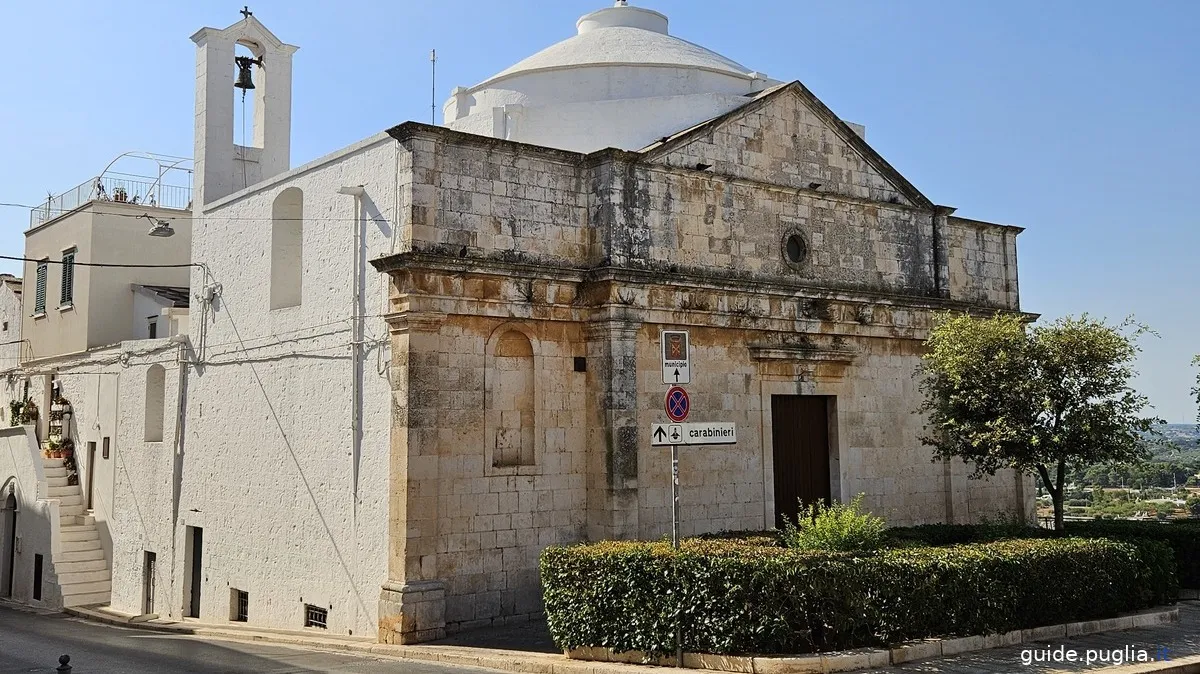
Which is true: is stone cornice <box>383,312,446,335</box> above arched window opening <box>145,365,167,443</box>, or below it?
above

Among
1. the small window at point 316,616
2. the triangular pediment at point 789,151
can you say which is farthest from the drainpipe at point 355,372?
the triangular pediment at point 789,151

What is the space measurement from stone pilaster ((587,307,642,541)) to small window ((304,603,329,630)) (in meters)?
4.35

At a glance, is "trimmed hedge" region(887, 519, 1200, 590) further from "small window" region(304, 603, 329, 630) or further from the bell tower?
the bell tower

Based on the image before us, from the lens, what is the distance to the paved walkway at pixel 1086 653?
392 inches

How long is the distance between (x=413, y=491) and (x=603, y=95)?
360 inches

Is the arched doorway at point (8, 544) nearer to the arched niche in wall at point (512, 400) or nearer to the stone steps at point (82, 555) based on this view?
the stone steps at point (82, 555)

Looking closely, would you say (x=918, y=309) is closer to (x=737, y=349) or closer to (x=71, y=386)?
(x=737, y=349)

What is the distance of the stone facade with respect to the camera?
1323 cm

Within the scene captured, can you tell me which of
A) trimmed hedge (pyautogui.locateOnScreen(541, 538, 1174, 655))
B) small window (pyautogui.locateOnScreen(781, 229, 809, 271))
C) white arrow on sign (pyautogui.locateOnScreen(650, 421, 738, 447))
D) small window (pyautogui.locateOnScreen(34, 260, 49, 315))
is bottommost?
trimmed hedge (pyautogui.locateOnScreen(541, 538, 1174, 655))

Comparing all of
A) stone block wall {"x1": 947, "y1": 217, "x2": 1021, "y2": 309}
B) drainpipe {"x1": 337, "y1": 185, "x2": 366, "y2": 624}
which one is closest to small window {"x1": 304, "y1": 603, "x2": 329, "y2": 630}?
drainpipe {"x1": 337, "y1": 185, "x2": 366, "y2": 624}

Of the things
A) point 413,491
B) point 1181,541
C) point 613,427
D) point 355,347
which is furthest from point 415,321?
point 1181,541

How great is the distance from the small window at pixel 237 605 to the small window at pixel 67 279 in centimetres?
1237

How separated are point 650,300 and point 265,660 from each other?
7.26 meters

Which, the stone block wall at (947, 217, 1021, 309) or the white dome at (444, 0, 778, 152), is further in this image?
the stone block wall at (947, 217, 1021, 309)
